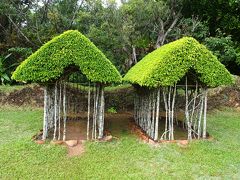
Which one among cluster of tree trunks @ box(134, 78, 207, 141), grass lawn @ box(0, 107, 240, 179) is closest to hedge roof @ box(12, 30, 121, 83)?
cluster of tree trunks @ box(134, 78, 207, 141)

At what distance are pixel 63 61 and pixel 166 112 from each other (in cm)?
380

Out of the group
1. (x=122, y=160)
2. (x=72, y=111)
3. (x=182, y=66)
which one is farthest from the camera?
(x=72, y=111)

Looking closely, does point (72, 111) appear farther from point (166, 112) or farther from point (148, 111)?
point (166, 112)

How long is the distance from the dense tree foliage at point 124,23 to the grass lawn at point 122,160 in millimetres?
7692

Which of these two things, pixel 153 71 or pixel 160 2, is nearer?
pixel 153 71

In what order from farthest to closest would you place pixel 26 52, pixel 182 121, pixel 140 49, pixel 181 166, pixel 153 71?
pixel 140 49 → pixel 26 52 → pixel 182 121 → pixel 153 71 → pixel 181 166

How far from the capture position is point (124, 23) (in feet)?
50.6

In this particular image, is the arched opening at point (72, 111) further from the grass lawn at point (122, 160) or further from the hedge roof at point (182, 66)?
the hedge roof at point (182, 66)

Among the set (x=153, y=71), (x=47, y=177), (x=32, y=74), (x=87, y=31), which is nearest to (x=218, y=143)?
(x=153, y=71)

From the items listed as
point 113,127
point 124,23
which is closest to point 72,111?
point 113,127

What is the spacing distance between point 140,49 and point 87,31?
3.53 meters

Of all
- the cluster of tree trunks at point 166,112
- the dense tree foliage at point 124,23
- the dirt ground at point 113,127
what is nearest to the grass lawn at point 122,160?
the cluster of tree trunks at point 166,112

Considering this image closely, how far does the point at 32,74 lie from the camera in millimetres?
8664

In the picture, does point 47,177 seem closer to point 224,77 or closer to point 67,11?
point 224,77
